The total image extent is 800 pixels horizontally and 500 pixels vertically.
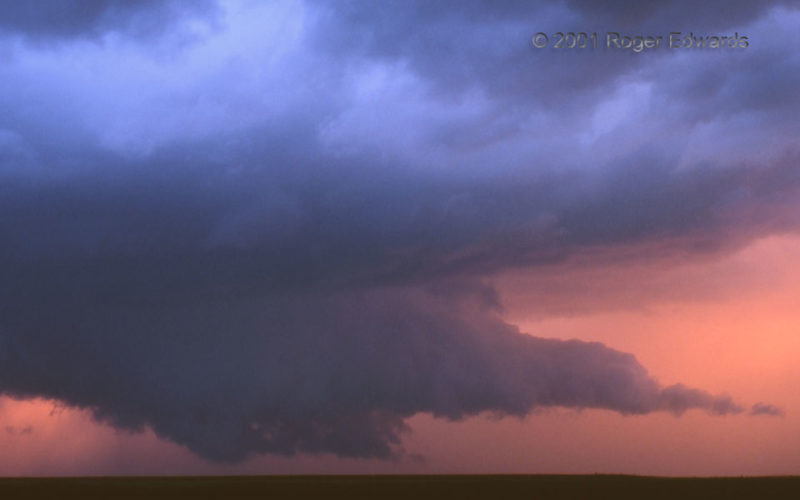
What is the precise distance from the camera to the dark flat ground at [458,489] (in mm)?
85250

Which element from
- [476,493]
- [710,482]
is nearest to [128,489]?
[476,493]

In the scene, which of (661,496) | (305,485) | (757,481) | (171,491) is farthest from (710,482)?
(171,491)

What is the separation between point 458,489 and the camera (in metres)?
93.6

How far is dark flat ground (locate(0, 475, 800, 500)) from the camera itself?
280 ft

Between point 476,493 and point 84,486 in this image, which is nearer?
point 476,493

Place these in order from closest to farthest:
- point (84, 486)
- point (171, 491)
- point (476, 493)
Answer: point (476, 493), point (171, 491), point (84, 486)

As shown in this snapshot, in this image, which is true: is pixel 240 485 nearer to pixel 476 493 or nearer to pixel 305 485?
pixel 305 485

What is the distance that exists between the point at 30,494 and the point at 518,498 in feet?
154

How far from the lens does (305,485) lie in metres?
99.9

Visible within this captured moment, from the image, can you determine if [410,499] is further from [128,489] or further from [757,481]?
[757,481]

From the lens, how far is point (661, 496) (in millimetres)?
83062

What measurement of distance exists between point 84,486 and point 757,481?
73.7 metres

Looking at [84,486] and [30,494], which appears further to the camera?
[84,486]

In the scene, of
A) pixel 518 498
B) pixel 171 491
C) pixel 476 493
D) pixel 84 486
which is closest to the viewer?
pixel 518 498
